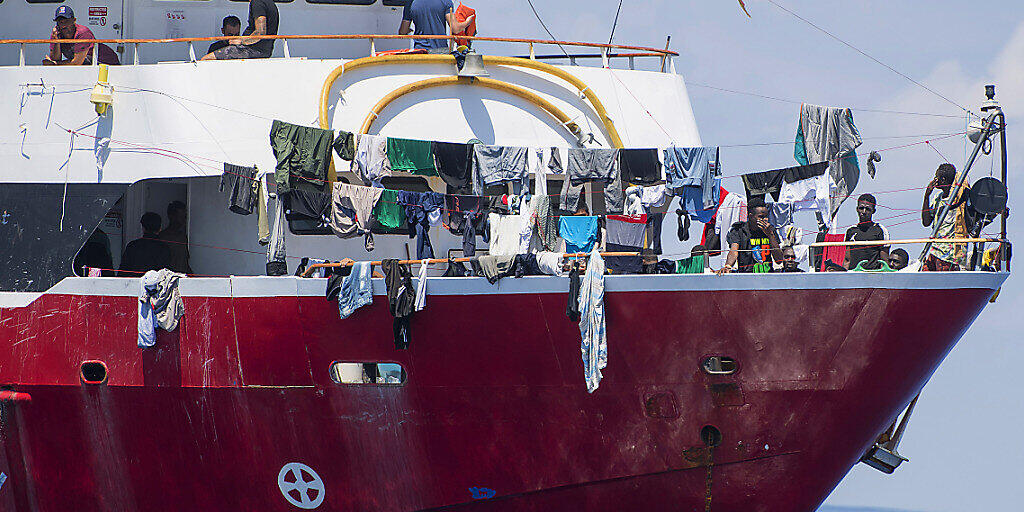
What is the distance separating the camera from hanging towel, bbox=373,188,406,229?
14047 millimetres

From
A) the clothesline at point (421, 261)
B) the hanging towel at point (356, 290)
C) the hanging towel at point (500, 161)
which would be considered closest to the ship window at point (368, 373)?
the hanging towel at point (356, 290)

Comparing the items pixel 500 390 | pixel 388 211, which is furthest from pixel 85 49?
pixel 500 390

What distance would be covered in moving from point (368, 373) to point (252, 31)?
4.93 m

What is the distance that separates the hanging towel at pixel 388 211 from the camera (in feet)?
46.1

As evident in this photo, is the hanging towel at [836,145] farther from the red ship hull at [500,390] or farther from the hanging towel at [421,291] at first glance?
the hanging towel at [421,291]

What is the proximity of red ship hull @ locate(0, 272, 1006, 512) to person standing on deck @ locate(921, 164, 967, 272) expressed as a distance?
1.25ft

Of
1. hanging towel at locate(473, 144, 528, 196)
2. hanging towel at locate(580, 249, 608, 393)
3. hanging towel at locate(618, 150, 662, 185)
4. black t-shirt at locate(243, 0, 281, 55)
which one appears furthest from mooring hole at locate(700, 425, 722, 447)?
black t-shirt at locate(243, 0, 281, 55)

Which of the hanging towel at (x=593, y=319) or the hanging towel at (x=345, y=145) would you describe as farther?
the hanging towel at (x=345, y=145)

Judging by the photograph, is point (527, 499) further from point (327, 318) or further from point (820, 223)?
point (820, 223)

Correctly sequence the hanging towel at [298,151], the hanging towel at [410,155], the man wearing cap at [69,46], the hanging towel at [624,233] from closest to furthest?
the hanging towel at [298,151] < the hanging towel at [410,155] < the hanging towel at [624,233] < the man wearing cap at [69,46]

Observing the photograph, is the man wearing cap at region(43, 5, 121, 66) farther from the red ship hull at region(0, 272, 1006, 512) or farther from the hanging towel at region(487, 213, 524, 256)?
the hanging towel at region(487, 213, 524, 256)

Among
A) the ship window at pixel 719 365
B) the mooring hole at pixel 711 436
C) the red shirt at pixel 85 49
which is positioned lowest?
the mooring hole at pixel 711 436

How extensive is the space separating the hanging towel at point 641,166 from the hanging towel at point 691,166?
122 mm

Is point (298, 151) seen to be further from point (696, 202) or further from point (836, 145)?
point (836, 145)
